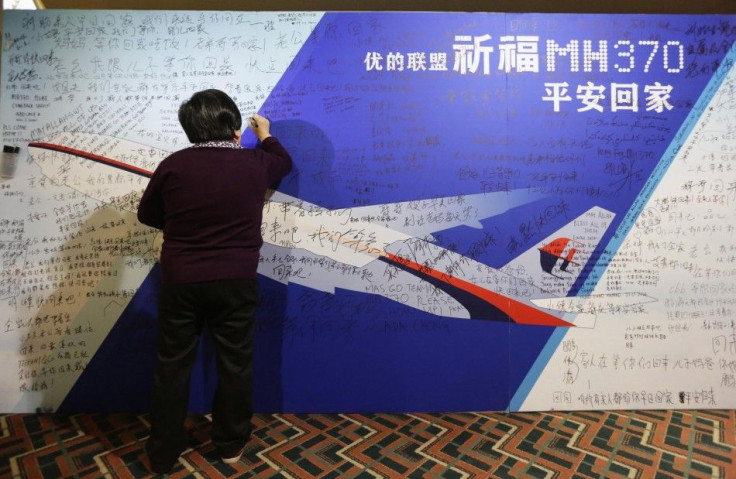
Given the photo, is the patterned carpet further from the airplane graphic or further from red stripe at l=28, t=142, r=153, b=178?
red stripe at l=28, t=142, r=153, b=178

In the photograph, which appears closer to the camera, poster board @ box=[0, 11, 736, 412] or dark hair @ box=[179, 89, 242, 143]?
dark hair @ box=[179, 89, 242, 143]

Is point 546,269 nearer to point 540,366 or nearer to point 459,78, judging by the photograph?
point 540,366

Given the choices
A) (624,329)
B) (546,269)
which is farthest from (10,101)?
(624,329)

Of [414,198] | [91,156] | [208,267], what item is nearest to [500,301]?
[414,198]

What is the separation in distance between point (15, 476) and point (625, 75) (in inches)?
122

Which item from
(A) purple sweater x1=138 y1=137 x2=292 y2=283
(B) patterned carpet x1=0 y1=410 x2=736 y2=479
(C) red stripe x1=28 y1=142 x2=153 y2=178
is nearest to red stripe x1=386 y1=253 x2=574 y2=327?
(B) patterned carpet x1=0 y1=410 x2=736 y2=479

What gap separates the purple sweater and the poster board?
1.41 ft

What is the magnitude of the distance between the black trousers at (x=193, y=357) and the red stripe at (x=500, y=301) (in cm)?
76

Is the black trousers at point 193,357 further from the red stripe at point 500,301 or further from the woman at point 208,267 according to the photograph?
the red stripe at point 500,301

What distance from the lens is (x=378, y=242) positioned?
195 cm

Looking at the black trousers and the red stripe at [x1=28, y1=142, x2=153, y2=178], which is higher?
the red stripe at [x1=28, y1=142, x2=153, y2=178]

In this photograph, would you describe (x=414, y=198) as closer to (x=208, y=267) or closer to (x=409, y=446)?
(x=208, y=267)

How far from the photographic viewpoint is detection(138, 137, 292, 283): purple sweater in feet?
4.78

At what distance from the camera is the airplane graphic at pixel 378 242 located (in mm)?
1936
